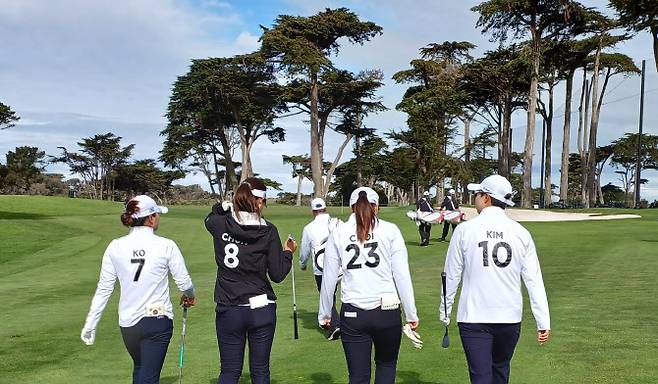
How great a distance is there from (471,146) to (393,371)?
6501cm

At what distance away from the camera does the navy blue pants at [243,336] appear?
5562mm

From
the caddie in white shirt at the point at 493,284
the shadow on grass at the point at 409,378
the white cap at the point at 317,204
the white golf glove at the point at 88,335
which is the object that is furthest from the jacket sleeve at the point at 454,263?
the white cap at the point at 317,204

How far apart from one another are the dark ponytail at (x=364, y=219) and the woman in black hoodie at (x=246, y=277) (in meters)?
0.72

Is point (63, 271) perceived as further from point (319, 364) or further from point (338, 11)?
point (338, 11)

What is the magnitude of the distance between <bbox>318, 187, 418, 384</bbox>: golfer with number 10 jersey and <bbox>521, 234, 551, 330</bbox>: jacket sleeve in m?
0.97

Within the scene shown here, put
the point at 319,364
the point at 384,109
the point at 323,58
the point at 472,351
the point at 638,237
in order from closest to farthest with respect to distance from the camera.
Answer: the point at 472,351
the point at 319,364
the point at 638,237
the point at 323,58
the point at 384,109

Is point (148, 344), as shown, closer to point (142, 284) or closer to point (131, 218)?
point (142, 284)

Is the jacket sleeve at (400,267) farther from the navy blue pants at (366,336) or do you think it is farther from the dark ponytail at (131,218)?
the dark ponytail at (131,218)

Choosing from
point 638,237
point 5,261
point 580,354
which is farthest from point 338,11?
point 580,354

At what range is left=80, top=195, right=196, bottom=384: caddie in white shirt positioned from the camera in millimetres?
5609

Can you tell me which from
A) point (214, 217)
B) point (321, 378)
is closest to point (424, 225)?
point (321, 378)

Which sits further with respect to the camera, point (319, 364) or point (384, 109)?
point (384, 109)

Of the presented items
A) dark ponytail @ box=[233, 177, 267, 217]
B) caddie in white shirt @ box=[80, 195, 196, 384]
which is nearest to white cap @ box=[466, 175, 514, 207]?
dark ponytail @ box=[233, 177, 267, 217]

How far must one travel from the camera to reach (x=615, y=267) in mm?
17828
